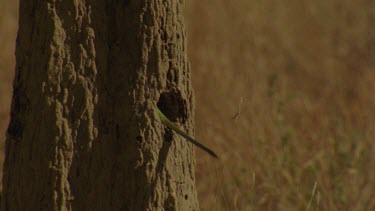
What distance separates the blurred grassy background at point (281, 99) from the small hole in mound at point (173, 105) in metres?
0.29

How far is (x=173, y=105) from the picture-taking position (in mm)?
2258

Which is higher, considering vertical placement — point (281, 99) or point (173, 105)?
point (173, 105)

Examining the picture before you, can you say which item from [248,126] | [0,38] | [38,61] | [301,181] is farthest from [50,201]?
[0,38]

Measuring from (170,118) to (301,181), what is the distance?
169 cm

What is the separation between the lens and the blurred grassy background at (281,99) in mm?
3713

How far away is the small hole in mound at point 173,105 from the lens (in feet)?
7.31

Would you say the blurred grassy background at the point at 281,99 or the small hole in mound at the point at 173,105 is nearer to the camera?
the small hole in mound at the point at 173,105

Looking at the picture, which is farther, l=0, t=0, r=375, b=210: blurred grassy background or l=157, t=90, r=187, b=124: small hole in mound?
l=0, t=0, r=375, b=210: blurred grassy background

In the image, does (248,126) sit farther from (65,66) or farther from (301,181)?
(65,66)

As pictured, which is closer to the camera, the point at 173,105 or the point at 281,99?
the point at 173,105

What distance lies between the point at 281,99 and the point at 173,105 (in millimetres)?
1948

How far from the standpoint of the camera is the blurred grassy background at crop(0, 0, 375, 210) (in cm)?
371

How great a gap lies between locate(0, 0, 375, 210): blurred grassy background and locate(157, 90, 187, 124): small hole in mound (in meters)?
0.29

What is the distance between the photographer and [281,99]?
414cm
